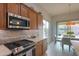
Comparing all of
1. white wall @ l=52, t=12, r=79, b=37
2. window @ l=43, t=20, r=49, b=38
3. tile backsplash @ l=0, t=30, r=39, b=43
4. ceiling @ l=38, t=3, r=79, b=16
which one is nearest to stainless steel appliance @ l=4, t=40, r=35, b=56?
tile backsplash @ l=0, t=30, r=39, b=43

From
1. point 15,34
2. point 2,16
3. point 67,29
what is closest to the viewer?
point 2,16

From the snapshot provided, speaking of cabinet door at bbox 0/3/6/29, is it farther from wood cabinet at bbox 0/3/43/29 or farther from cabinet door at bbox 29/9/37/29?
cabinet door at bbox 29/9/37/29

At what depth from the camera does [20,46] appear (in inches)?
77.9

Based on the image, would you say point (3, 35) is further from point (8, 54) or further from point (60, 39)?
point (60, 39)

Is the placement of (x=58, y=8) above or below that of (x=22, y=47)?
above

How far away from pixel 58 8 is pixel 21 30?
0.81 meters

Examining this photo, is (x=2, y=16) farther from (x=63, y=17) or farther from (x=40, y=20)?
(x=63, y=17)

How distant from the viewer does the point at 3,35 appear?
6.67 ft

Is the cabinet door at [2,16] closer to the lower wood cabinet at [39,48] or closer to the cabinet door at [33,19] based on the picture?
the cabinet door at [33,19]

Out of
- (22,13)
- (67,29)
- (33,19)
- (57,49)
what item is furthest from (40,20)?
(57,49)

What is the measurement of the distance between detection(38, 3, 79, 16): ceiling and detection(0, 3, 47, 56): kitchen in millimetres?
204

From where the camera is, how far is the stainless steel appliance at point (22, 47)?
1814 millimetres

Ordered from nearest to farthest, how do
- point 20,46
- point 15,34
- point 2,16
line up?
point 2,16 < point 20,46 < point 15,34

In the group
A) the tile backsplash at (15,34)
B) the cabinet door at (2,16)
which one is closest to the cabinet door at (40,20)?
the tile backsplash at (15,34)
